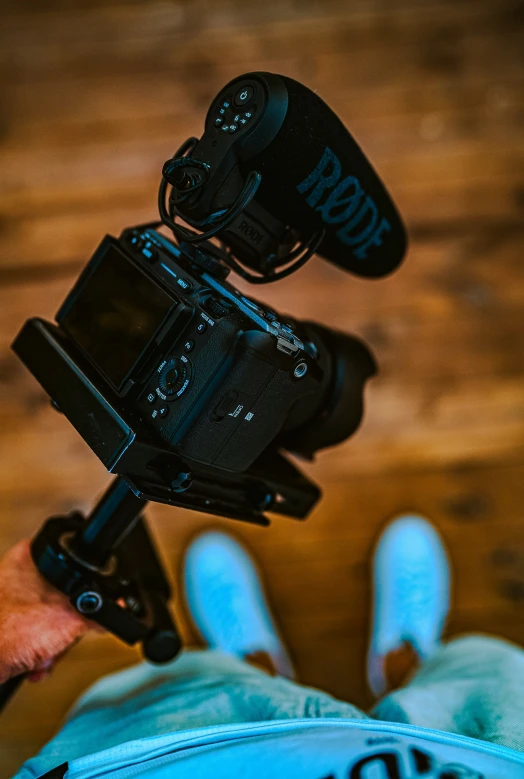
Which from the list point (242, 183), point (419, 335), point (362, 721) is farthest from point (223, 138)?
point (419, 335)

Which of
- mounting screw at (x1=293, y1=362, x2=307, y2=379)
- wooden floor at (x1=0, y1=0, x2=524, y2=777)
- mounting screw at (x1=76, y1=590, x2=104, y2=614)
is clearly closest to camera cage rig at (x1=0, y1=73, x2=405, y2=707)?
mounting screw at (x1=76, y1=590, x2=104, y2=614)

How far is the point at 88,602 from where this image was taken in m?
0.76

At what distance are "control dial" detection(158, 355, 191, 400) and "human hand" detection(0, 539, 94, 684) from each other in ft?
1.24

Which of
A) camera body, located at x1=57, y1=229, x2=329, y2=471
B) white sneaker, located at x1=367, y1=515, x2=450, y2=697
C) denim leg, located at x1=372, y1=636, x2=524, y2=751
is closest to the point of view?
camera body, located at x1=57, y1=229, x2=329, y2=471

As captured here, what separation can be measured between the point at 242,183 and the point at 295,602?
92cm

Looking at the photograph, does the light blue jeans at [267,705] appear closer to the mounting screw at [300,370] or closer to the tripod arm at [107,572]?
the tripod arm at [107,572]

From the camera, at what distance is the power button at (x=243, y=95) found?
58 cm

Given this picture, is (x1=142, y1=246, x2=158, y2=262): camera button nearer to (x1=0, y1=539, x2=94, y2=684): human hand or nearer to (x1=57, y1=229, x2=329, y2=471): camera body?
(x1=57, y1=229, x2=329, y2=471): camera body

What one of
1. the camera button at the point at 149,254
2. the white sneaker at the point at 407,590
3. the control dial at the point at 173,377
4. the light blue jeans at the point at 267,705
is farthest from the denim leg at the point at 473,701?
the camera button at the point at 149,254

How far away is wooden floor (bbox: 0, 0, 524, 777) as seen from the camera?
1.27m

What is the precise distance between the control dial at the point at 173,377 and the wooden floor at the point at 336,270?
75 centimetres

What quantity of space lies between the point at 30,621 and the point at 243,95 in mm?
650

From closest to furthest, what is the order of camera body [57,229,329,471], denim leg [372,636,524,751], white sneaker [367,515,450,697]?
camera body [57,229,329,471] < denim leg [372,636,524,751] < white sneaker [367,515,450,697]

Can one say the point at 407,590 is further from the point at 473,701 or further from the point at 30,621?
the point at 30,621
